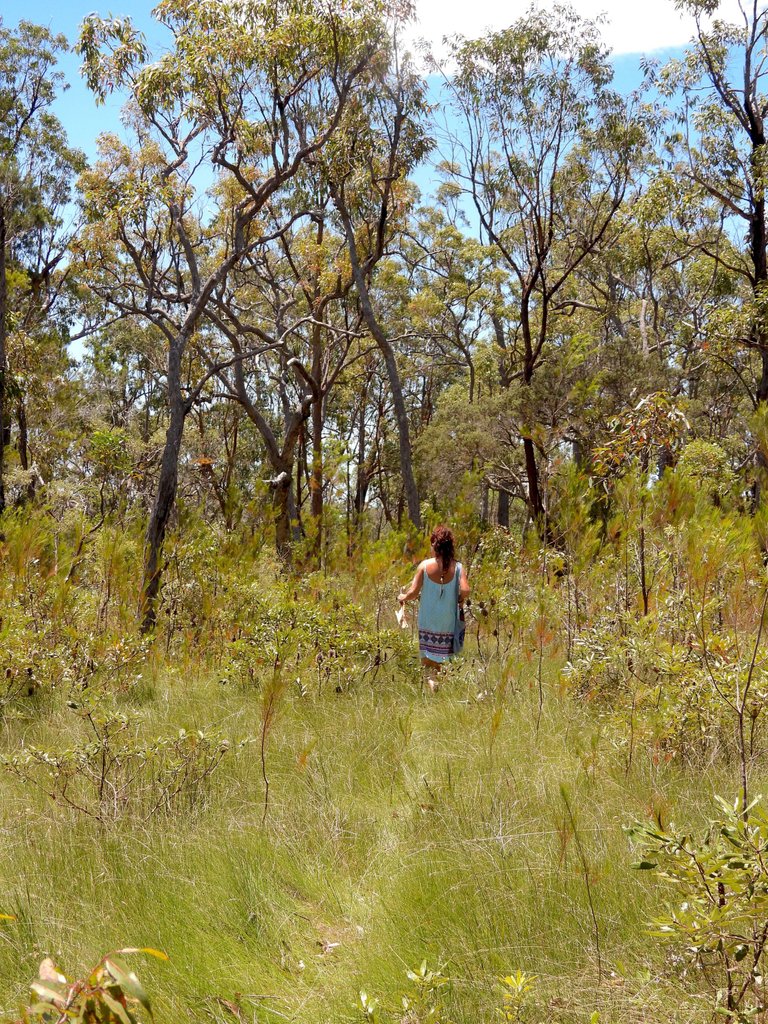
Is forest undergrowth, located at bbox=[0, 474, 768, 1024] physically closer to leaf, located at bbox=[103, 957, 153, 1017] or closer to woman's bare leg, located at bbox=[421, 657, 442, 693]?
woman's bare leg, located at bbox=[421, 657, 442, 693]

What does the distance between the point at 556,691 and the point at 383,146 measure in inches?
453

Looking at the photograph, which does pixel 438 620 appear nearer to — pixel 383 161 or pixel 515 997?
pixel 515 997

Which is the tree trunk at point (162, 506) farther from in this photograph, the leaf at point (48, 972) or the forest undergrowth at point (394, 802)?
the leaf at point (48, 972)

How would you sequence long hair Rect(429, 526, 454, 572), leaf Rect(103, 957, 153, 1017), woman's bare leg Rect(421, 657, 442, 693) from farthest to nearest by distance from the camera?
long hair Rect(429, 526, 454, 572), woman's bare leg Rect(421, 657, 442, 693), leaf Rect(103, 957, 153, 1017)

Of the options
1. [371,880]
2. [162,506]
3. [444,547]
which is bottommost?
[371,880]

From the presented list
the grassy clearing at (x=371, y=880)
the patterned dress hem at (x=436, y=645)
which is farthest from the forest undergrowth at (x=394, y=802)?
the patterned dress hem at (x=436, y=645)

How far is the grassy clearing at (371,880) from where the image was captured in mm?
2197

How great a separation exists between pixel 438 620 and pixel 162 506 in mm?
A: 3296

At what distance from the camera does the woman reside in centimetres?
577

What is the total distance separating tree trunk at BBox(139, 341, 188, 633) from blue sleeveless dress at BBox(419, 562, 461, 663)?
2381mm

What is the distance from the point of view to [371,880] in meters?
2.82

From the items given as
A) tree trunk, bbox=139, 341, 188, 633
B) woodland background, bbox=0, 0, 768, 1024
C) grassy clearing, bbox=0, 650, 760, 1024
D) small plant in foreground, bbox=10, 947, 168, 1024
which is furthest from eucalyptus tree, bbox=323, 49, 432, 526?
small plant in foreground, bbox=10, 947, 168, 1024

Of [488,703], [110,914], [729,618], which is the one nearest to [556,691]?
[488,703]

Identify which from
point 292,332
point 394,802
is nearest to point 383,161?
point 292,332
